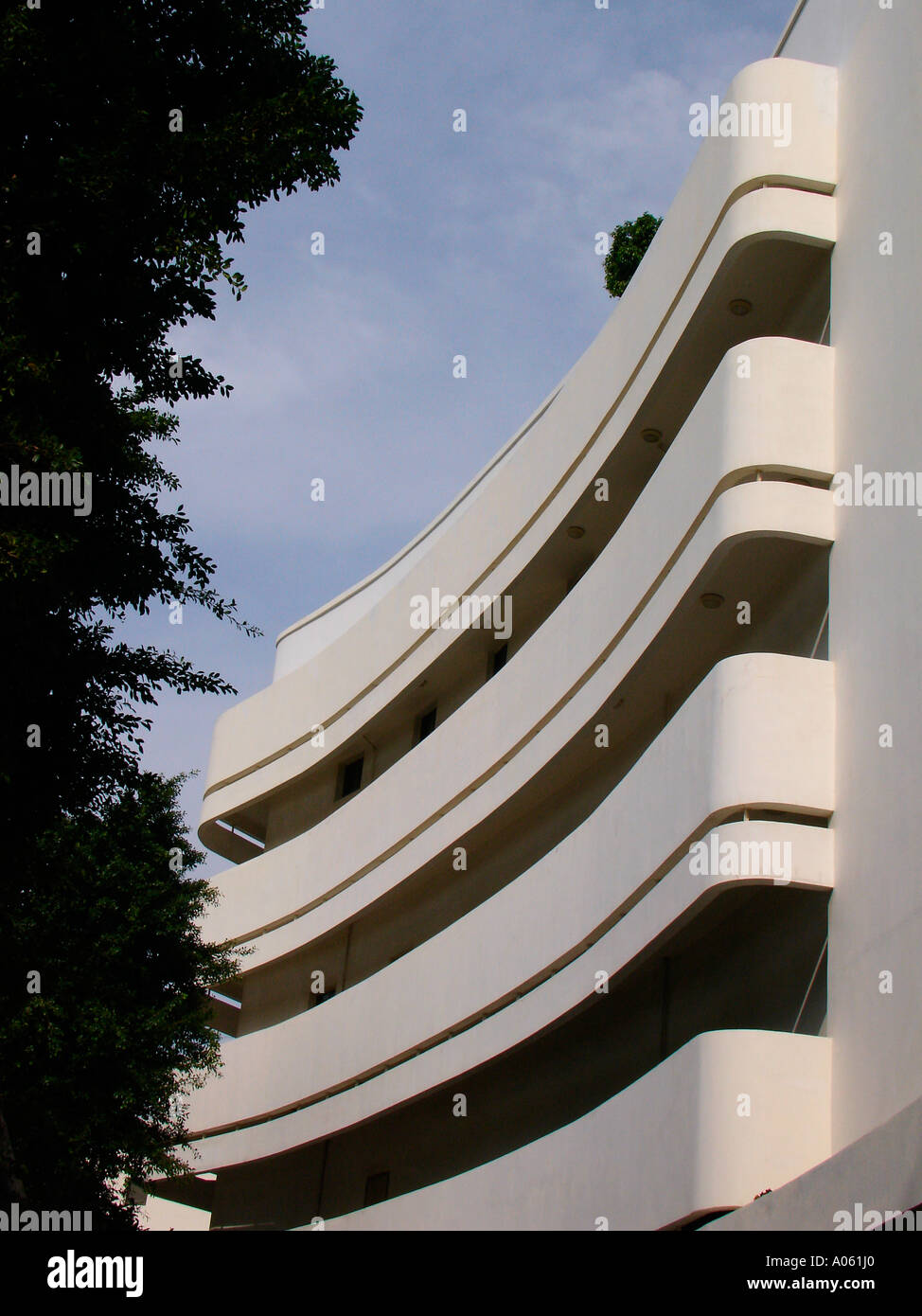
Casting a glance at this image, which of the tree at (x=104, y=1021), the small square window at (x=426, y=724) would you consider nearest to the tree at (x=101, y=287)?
the tree at (x=104, y=1021)

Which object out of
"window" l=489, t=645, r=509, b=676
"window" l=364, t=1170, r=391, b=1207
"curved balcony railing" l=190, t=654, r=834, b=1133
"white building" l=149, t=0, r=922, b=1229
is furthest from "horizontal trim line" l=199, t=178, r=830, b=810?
"window" l=364, t=1170, r=391, b=1207

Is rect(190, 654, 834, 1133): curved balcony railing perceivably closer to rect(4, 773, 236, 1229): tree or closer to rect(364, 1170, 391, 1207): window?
rect(364, 1170, 391, 1207): window

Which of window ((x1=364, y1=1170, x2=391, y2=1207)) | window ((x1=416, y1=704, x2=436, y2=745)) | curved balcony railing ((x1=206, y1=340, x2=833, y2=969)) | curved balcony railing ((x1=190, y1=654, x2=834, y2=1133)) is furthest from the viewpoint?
window ((x1=416, y1=704, x2=436, y2=745))

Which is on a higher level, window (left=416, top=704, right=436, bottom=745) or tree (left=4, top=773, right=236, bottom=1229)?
window (left=416, top=704, right=436, bottom=745)

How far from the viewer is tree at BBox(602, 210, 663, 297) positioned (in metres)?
28.0

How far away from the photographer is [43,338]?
9195 mm

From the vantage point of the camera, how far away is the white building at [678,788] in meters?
10.7

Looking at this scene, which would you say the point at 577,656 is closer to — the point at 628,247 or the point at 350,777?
the point at 350,777

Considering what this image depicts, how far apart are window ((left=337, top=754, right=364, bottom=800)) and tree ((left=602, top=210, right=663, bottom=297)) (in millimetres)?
10441

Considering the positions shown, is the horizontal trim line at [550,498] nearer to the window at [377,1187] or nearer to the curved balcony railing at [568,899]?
the curved balcony railing at [568,899]

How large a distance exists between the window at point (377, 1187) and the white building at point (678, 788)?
0.05 meters
